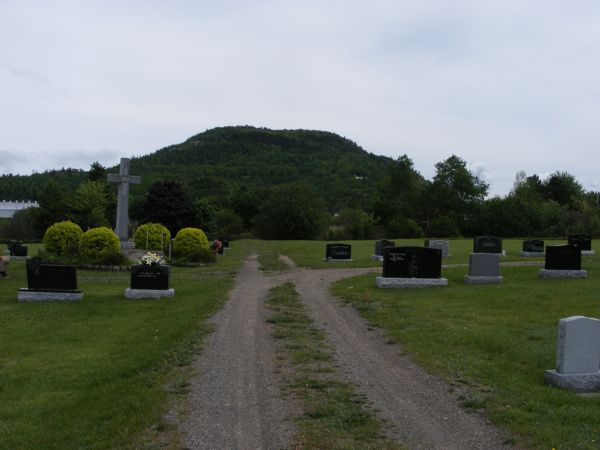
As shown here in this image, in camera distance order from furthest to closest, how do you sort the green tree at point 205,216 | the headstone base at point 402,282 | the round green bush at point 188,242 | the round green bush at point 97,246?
the green tree at point 205,216 → the round green bush at point 188,242 → the round green bush at point 97,246 → the headstone base at point 402,282

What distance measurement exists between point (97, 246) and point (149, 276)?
11.1m

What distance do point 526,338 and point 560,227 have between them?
55.7m

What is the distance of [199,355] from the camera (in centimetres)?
938

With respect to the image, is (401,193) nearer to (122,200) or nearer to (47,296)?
(122,200)

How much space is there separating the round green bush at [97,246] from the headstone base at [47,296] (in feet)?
31.3

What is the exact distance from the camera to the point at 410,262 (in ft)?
59.2

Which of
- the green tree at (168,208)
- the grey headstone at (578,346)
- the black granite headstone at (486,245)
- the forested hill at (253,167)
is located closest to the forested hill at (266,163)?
the forested hill at (253,167)

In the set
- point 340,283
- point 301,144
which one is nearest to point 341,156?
point 301,144

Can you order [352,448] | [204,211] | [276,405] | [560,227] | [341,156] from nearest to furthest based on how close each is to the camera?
1. [352,448]
2. [276,405]
3. [560,227]
4. [204,211]
5. [341,156]

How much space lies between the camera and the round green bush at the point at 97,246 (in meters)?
26.2

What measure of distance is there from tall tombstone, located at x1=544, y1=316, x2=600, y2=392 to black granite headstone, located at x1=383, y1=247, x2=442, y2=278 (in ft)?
34.1

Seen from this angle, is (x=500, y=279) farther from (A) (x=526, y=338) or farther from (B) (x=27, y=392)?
(B) (x=27, y=392)

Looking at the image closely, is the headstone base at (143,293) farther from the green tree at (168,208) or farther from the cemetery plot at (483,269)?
the green tree at (168,208)

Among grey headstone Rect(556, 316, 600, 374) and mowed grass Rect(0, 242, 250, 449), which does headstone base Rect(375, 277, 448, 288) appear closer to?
mowed grass Rect(0, 242, 250, 449)
